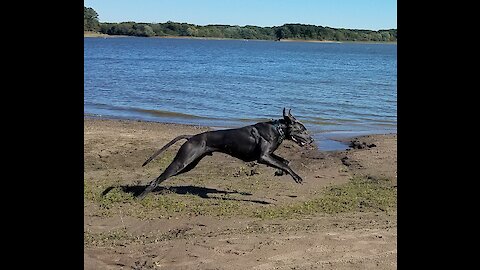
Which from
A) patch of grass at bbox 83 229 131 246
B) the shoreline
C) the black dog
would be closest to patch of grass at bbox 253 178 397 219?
the black dog

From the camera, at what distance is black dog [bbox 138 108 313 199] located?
8906 mm

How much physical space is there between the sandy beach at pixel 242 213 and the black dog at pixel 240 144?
464 mm

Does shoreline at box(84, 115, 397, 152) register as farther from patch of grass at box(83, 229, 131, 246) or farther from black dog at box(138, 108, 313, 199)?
patch of grass at box(83, 229, 131, 246)

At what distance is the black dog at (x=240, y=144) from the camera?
8906 mm

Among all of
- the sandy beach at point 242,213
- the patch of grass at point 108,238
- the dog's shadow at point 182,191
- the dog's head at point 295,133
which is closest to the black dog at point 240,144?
the dog's head at point 295,133

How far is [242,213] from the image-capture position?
8.19 metres

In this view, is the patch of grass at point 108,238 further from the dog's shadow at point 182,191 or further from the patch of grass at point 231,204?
the dog's shadow at point 182,191

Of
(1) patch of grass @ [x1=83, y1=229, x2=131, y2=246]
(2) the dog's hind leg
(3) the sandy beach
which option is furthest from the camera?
(2) the dog's hind leg

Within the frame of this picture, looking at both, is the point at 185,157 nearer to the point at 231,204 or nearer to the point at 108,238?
the point at 231,204

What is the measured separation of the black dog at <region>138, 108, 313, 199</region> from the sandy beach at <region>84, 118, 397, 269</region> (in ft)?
1.52
